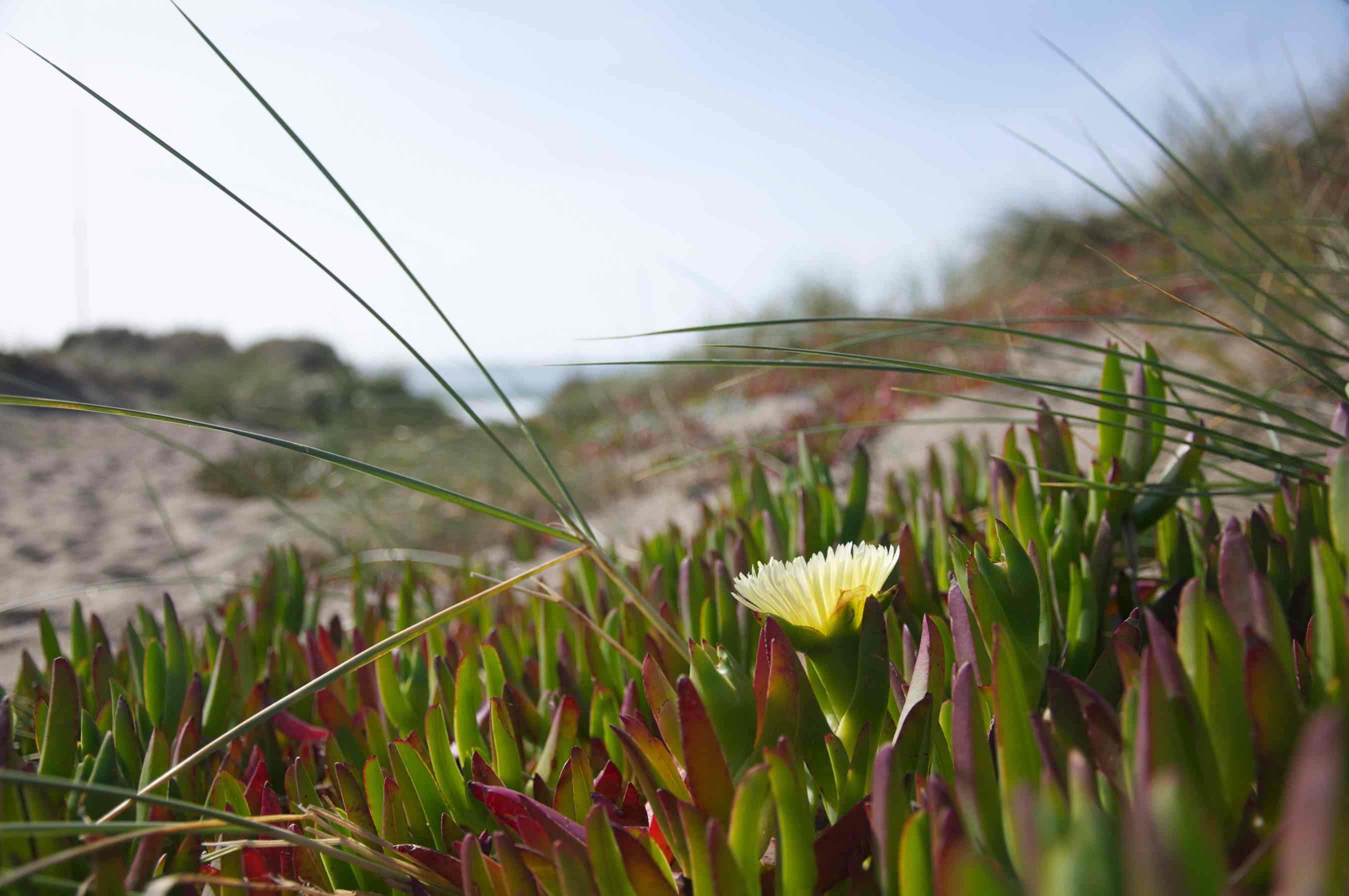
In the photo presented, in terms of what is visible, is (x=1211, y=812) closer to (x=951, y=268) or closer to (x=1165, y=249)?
(x=1165, y=249)

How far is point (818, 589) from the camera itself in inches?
27.7

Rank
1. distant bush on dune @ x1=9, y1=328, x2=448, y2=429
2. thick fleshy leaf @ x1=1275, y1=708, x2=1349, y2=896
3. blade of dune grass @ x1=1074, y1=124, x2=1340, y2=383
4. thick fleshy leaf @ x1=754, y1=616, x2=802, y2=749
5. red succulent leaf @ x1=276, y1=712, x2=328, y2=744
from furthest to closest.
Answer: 1. distant bush on dune @ x1=9, y1=328, x2=448, y2=429
2. red succulent leaf @ x1=276, y1=712, x2=328, y2=744
3. blade of dune grass @ x1=1074, y1=124, x2=1340, y2=383
4. thick fleshy leaf @ x1=754, y1=616, x2=802, y2=749
5. thick fleshy leaf @ x1=1275, y1=708, x2=1349, y2=896

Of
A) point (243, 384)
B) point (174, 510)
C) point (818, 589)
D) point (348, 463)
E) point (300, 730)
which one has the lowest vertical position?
point (174, 510)

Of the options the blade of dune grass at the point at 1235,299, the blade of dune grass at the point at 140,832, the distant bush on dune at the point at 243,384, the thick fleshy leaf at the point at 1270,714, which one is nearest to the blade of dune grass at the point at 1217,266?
the blade of dune grass at the point at 1235,299

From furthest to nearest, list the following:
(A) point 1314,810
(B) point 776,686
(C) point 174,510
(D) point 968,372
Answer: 1. (C) point 174,510
2. (D) point 968,372
3. (B) point 776,686
4. (A) point 1314,810

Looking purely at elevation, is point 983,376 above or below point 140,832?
above

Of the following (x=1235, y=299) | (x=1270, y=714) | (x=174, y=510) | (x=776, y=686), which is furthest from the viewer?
(x=174, y=510)

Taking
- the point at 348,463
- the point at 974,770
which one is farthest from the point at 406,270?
the point at 974,770

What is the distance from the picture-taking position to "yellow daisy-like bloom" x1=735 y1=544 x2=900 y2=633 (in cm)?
70

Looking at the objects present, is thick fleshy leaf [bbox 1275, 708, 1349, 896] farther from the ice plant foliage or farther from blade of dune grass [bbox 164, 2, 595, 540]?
blade of dune grass [bbox 164, 2, 595, 540]

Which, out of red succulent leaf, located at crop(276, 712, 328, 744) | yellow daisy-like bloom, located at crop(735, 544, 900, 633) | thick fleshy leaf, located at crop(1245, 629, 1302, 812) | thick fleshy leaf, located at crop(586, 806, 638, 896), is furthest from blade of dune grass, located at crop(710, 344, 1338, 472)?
red succulent leaf, located at crop(276, 712, 328, 744)

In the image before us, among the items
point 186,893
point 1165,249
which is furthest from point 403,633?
point 1165,249

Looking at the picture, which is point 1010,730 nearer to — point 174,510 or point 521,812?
point 521,812

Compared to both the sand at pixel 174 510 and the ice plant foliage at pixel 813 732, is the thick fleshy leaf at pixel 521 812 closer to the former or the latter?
the ice plant foliage at pixel 813 732
